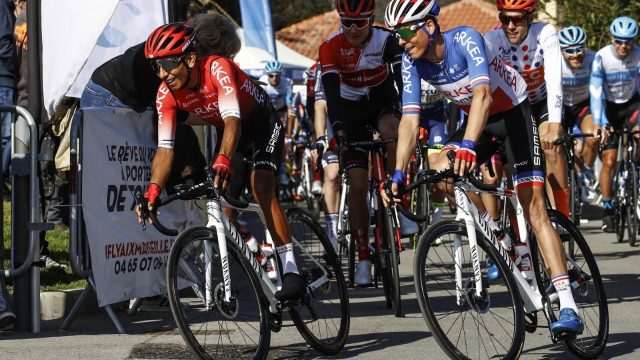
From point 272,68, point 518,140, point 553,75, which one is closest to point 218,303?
point 518,140

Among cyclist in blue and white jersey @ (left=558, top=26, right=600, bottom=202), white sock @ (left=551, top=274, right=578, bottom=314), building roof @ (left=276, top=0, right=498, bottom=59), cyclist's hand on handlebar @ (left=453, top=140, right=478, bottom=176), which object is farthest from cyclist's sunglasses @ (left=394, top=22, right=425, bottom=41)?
building roof @ (left=276, top=0, right=498, bottom=59)

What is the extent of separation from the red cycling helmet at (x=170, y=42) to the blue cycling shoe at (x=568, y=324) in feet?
7.98

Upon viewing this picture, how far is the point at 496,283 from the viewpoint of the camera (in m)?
6.70

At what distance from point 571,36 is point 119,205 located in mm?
6689

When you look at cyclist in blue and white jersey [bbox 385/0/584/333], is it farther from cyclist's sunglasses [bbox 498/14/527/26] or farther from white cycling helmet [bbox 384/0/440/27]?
cyclist's sunglasses [bbox 498/14/527/26]

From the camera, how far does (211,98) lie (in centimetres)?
743

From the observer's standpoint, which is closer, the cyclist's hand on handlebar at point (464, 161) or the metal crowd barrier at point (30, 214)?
the cyclist's hand on handlebar at point (464, 161)

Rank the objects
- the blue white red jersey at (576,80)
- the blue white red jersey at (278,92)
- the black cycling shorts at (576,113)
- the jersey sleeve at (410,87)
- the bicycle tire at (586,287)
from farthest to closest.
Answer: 1. the blue white red jersey at (278,92)
2. the black cycling shorts at (576,113)
3. the blue white red jersey at (576,80)
4. the bicycle tire at (586,287)
5. the jersey sleeve at (410,87)

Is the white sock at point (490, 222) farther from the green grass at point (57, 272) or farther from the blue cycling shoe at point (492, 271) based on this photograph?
the green grass at point (57, 272)

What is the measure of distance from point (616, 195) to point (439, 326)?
343 inches

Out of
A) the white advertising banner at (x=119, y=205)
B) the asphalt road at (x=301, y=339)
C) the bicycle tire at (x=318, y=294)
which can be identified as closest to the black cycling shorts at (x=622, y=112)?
the asphalt road at (x=301, y=339)

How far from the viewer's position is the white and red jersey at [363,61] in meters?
9.99

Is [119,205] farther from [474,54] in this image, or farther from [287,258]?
[474,54]

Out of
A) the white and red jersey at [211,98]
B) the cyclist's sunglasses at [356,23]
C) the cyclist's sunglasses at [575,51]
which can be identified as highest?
the cyclist's sunglasses at [356,23]
